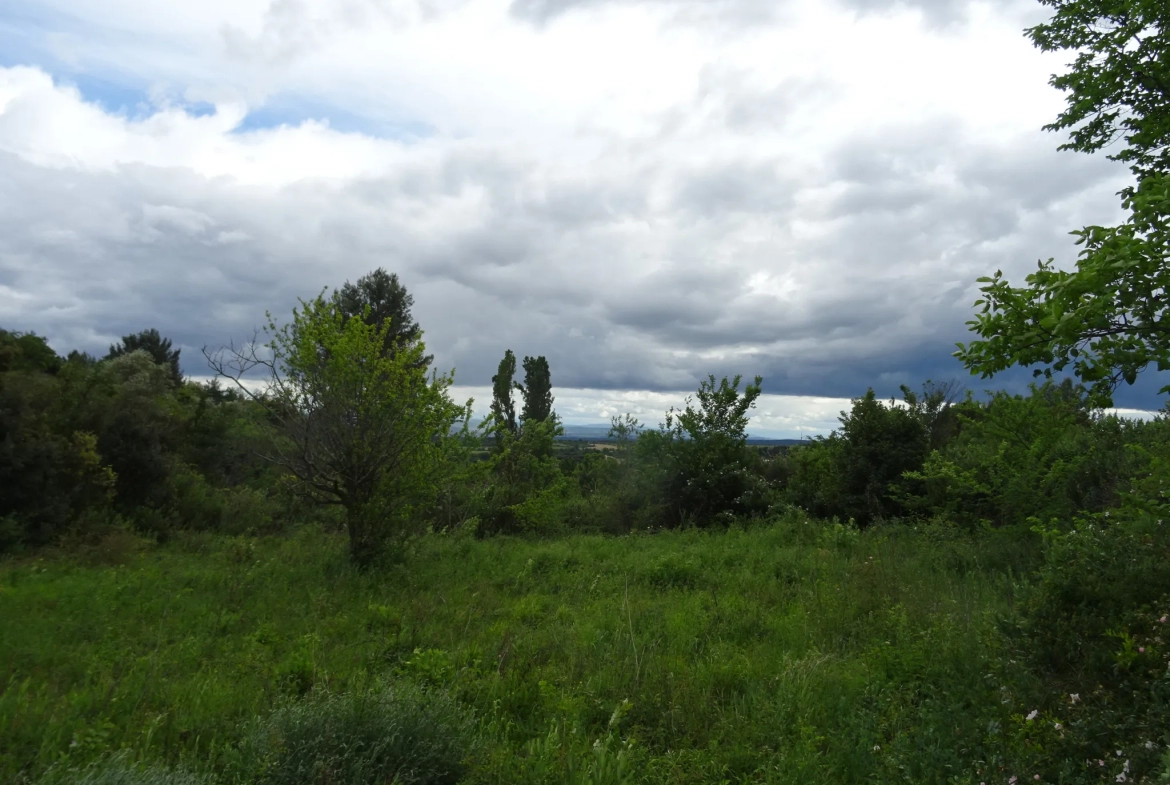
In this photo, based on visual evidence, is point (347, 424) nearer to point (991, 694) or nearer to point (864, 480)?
point (991, 694)

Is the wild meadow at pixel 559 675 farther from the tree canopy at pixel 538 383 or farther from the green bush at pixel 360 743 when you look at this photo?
the tree canopy at pixel 538 383

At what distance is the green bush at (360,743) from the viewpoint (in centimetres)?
359

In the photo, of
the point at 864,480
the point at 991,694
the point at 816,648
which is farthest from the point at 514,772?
the point at 864,480

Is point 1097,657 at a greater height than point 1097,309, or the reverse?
point 1097,309

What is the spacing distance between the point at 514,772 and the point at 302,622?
4420 mm

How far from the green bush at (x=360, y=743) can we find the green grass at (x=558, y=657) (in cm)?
21

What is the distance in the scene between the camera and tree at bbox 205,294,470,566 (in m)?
10.5

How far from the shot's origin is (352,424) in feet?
35.3

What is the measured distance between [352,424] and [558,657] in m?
5.89

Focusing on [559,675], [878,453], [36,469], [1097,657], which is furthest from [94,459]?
[878,453]

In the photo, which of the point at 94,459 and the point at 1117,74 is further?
the point at 94,459

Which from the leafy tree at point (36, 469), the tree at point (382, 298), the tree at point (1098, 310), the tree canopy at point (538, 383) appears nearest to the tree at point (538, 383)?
the tree canopy at point (538, 383)

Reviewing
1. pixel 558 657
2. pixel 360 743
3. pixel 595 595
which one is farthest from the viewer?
pixel 595 595

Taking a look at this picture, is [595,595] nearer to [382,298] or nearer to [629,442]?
[629,442]
